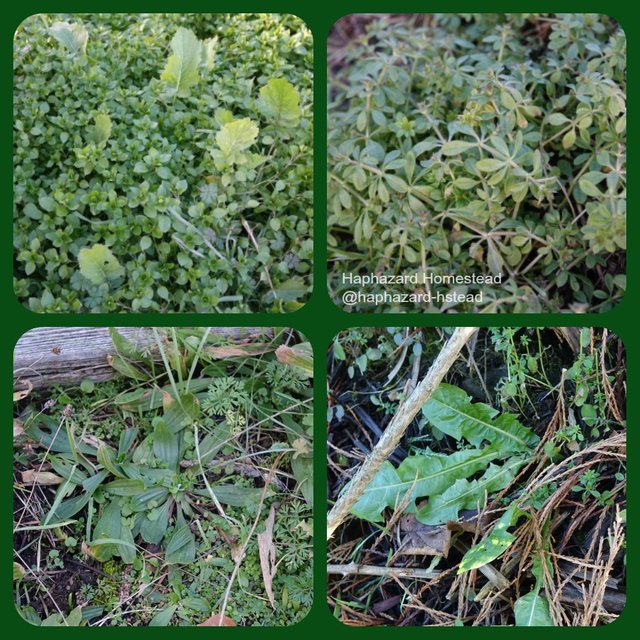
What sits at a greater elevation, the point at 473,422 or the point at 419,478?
the point at 473,422

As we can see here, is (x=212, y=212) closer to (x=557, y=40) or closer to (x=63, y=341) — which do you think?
(x=63, y=341)

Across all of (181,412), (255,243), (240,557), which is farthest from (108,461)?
(255,243)

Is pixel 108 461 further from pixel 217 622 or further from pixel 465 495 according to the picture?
pixel 465 495

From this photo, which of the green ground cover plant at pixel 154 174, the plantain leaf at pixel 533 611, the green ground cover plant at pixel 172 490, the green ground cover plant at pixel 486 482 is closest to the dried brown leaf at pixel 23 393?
the green ground cover plant at pixel 172 490

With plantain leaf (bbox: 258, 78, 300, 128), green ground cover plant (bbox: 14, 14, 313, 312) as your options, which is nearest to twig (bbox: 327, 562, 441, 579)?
green ground cover plant (bbox: 14, 14, 313, 312)

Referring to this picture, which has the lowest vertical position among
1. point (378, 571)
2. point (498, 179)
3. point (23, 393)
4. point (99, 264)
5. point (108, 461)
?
point (378, 571)

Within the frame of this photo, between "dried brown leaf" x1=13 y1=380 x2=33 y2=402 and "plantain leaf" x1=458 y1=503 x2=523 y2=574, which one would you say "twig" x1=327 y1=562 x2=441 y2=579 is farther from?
"dried brown leaf" x1=13 y1=380 x2=33 y2=402
